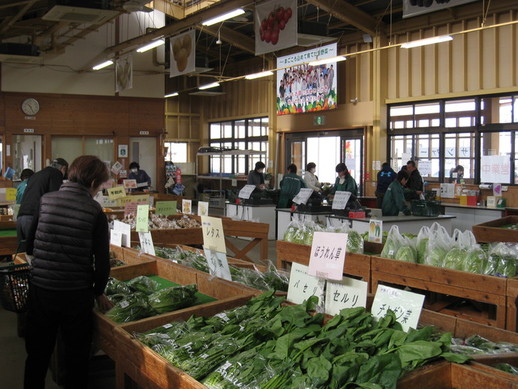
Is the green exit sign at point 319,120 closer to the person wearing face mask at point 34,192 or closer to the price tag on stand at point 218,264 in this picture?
the person wearing face mask at point 34,192

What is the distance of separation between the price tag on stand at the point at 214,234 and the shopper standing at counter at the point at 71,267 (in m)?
0.72

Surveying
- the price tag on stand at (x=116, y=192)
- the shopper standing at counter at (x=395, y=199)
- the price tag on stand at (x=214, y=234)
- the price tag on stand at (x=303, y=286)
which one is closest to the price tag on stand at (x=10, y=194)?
the price tag on stand at (x=116, y=192)

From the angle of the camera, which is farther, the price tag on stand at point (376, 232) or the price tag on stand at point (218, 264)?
the price tag on stand at point (376, 232)

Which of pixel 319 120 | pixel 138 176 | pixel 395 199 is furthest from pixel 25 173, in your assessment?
pixel 319 120

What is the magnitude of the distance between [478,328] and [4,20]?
1448 centimetres

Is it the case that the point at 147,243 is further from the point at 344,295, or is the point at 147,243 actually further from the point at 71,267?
the point at 344,295

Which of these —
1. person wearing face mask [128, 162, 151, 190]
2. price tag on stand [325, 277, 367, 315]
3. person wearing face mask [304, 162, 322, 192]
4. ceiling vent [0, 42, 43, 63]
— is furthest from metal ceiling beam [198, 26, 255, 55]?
price tag on stand [325, 277, 367, 315]

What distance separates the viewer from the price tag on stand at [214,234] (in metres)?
3.36

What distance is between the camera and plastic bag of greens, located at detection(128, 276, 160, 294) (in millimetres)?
3426

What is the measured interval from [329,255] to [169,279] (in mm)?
1665

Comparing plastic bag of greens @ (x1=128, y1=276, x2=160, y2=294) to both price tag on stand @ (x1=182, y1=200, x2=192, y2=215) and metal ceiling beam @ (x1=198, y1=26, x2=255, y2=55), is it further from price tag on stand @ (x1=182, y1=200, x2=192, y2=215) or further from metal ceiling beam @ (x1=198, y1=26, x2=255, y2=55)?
metal ceiling beam @ (x1=198, y1=26, x2=255, y2=55)

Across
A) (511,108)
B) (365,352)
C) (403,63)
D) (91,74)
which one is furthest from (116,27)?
(365,352)

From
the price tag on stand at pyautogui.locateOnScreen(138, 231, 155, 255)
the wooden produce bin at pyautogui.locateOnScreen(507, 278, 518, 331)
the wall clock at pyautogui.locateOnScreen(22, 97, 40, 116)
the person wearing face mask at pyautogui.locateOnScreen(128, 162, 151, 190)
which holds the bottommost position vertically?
the wooden produce bin at pyautogui.locateOnScreen(507, 278, 518, 331)

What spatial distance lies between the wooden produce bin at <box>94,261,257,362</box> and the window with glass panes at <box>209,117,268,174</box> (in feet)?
47.6
